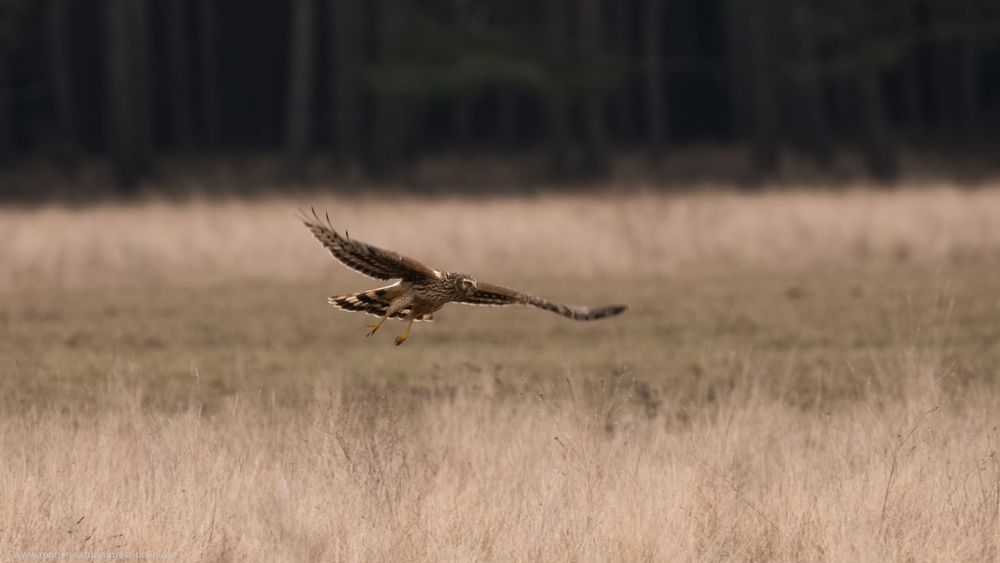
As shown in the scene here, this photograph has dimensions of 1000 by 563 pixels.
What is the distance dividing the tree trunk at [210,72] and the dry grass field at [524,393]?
18.8 metres

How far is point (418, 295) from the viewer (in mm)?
6855

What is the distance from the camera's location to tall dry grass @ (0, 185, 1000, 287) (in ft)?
55.2

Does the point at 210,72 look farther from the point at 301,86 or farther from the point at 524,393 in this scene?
the point at 524,393

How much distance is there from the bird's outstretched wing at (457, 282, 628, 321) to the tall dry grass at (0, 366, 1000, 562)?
0.75 m

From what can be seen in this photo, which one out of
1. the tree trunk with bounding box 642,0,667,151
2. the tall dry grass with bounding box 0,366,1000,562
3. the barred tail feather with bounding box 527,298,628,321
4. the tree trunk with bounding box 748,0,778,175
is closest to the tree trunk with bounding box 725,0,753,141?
Answer: the tree trunk with bounding box 748,0,778,175

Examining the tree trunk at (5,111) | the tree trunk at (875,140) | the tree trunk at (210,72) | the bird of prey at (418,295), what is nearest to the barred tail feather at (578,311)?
the bird of prey at (418,295)

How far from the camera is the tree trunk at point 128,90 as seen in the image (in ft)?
93.2

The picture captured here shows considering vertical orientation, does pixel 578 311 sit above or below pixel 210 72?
below

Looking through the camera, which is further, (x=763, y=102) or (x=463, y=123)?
(x=463, y=123)

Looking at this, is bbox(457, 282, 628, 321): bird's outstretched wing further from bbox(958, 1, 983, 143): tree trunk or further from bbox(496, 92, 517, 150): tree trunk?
bbox(958, 1, 983, 143): tree trunk

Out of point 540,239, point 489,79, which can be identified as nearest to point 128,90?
point 489,79

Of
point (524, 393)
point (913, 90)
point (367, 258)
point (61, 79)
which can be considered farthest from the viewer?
point (913, 90)

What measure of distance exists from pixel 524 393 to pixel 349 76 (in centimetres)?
2157

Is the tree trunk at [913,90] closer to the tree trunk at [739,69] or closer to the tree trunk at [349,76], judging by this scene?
the tree trunk at [739,69]
